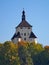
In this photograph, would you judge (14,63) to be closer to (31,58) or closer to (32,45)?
(31,58)

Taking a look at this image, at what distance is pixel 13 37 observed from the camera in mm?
199000

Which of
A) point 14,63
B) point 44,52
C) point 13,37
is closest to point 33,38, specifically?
point 13,37

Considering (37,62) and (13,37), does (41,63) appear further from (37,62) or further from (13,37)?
(13,37)

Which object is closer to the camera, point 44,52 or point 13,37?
point 44,52

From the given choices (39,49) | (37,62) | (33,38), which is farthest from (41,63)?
(33,38)

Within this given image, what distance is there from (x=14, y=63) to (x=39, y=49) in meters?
23.8

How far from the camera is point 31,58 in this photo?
155 metres

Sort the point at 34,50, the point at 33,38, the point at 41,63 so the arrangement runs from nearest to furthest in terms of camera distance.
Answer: the point at 41,63, the point at 34,50, the point at 33,38

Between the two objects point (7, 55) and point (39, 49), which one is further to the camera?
point (39, 49)

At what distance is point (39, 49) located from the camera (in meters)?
168

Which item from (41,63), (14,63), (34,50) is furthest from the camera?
(34,50)

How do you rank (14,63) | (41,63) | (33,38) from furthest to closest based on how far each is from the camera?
(33,38), (41,63), (14,63)

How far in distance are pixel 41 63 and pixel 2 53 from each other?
7877 millimetres

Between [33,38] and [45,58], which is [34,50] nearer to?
[45,58]
